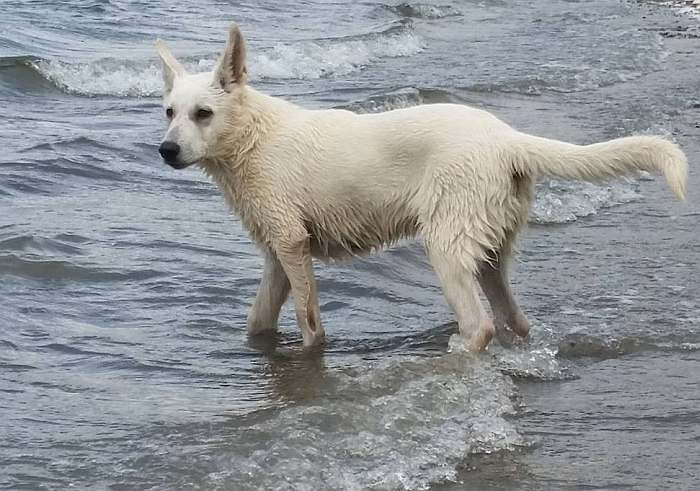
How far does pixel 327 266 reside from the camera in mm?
8797

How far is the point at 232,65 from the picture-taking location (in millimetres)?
6961

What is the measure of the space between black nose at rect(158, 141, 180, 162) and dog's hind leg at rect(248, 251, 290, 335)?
35.0 inches

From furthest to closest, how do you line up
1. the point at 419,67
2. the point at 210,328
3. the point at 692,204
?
1. the point at 419,67
2. the point at 692,204
3. the point at 210,328

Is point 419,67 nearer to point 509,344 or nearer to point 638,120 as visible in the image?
point 638,120

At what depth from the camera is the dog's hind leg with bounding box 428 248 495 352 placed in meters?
6.53

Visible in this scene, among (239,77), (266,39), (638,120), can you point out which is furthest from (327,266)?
(266,39)

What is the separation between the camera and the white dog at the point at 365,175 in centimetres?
646

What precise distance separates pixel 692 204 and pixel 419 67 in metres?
8.87

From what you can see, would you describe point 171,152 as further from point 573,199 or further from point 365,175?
point 573,199

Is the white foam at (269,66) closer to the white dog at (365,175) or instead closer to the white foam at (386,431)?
the white dog at (365,175)

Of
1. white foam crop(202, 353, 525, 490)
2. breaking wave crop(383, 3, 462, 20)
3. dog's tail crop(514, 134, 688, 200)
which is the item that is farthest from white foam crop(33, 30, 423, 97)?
white foam crop(202, 353, 525, 490)

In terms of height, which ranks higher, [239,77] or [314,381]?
[239,77]

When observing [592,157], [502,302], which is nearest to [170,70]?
[502,302]

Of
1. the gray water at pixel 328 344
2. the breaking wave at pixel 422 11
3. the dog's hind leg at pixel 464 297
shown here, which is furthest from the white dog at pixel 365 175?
the breaking wave at pixel 422 11
